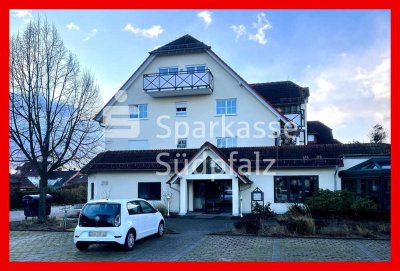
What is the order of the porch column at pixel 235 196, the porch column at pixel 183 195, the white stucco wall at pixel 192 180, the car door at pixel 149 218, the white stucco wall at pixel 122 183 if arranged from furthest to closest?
the white stucco wall at pixel 122 183 < the porch column at pixel 183 195 < the white stucco wall at pixel 192 180 < the porch column at pixel 235 196 < the car door at pixel 149 218

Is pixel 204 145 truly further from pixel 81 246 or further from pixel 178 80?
pixel 81 246

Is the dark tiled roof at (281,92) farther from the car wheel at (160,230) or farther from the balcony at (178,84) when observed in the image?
the car wheel at (160,230)

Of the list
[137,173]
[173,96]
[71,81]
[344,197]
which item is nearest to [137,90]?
[173,96]

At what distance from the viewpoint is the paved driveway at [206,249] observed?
10391 mm

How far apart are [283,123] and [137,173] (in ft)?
37.7

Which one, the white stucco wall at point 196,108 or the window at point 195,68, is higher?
the window at point 195,68

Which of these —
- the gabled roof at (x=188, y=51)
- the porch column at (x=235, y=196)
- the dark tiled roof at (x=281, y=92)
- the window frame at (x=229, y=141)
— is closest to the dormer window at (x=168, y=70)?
the gabled roof at (x=188, y=51)

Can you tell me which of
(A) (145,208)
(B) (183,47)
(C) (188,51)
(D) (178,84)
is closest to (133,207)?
(A) (145,208)

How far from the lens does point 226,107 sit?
28.5 meters

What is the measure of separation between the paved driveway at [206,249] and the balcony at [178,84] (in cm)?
A: 1503

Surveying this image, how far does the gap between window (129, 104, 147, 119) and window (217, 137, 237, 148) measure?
21.4 ft

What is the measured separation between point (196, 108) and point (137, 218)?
17728 mm

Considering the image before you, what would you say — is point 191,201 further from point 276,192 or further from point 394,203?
point 394,203

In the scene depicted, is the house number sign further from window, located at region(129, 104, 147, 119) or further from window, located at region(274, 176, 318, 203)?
window, located at region(129, 104, 147, 119)
